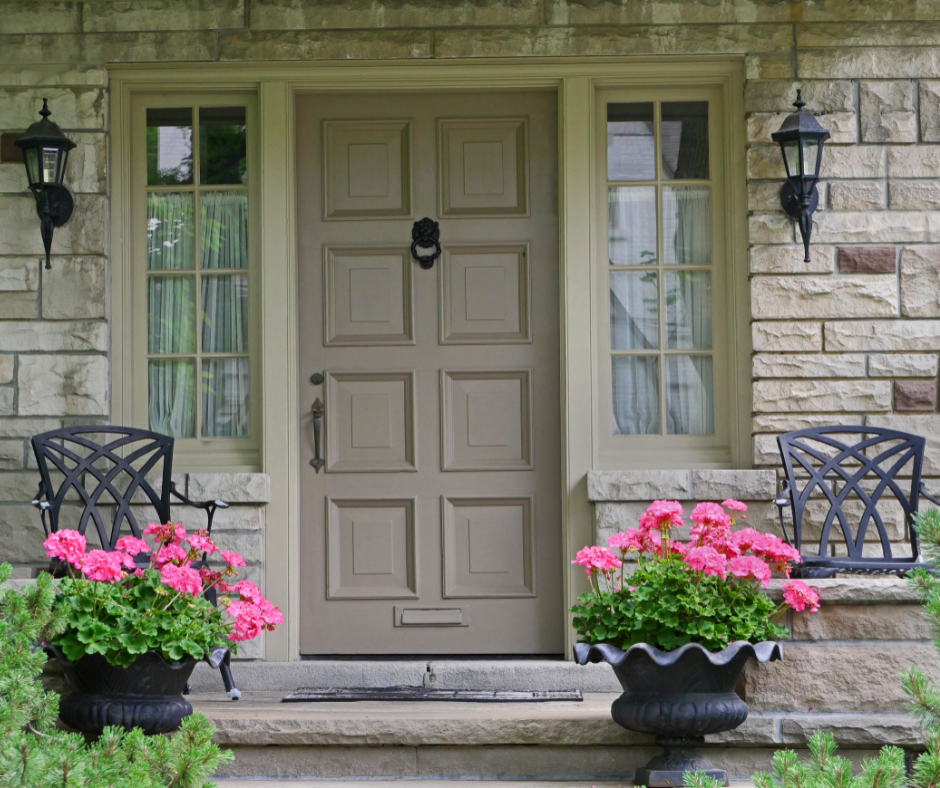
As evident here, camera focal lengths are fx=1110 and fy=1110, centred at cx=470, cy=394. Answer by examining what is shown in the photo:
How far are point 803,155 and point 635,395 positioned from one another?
3.66 feet

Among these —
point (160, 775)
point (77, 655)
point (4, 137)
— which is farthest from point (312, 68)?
point (160, 775)

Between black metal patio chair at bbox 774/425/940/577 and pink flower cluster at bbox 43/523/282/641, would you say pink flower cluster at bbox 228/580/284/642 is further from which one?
black metal patio chair at bbox 774/425/940/577

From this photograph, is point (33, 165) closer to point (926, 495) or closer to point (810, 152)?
point (810, 152)

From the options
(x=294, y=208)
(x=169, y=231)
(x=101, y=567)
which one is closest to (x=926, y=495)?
(x=294, y=208)

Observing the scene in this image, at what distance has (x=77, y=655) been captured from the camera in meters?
2.75

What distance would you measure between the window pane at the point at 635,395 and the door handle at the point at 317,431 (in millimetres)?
1175

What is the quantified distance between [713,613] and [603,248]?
6.72ft

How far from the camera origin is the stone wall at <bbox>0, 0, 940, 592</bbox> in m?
4.28

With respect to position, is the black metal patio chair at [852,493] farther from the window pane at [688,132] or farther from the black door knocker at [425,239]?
the black door knocker at [425,239]

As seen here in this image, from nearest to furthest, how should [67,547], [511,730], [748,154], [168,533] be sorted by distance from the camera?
[67,547] < [511,730] < [168,533] < [748,154]

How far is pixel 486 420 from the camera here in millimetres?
4445

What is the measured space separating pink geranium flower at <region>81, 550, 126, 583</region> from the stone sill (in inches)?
76.9

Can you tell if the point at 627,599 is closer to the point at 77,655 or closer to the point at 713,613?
the point at 713,613

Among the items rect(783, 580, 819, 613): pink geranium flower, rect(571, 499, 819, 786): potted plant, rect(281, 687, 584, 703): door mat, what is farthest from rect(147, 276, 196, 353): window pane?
rect(783, 580, 819, 613): pink geranium flower
